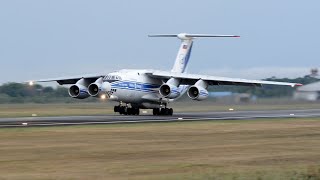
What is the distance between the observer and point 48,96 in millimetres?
75438

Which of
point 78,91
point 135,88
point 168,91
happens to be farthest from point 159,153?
point 78,91

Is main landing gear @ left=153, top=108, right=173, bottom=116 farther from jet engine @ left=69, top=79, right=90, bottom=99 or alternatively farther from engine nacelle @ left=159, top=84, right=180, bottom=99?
jet engine @ left=69, top=79, right=90, bottom=99

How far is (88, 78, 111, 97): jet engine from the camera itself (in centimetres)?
4828

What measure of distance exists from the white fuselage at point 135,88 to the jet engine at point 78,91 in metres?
1.99

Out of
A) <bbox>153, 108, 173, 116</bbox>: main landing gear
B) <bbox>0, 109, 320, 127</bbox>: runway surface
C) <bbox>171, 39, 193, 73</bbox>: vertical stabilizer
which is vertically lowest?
<bbox>0, 109, 320, 127</bbox>: runway surface

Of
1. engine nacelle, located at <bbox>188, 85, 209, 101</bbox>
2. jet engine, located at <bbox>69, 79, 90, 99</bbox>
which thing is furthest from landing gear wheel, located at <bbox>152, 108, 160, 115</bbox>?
jet engine, located at <bbox>69, 79, 90, 99</bbox>

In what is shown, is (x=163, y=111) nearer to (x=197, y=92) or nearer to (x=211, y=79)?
(x=197, y=92)

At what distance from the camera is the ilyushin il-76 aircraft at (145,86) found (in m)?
48.7

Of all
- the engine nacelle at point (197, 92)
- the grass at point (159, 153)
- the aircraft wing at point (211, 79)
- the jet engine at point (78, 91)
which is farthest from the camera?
the jet engine at point (78, 91)

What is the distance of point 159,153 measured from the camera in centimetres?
2173

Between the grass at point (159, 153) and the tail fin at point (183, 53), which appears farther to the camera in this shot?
the tail fin at point (183, 53)

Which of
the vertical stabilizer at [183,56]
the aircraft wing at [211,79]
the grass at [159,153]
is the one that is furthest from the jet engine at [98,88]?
the grass at [159,153]

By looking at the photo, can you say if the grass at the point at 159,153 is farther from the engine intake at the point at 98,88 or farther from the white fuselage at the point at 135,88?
the white fuselage at the point at 135,88

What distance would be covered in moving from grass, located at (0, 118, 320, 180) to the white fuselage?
15360 mm
